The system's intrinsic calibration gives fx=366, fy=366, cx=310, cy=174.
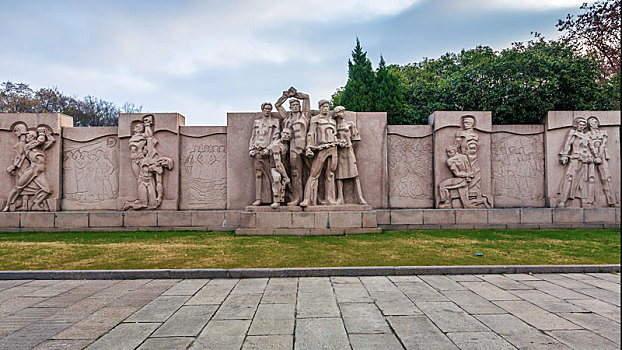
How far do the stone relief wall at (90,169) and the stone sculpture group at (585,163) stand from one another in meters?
14.8

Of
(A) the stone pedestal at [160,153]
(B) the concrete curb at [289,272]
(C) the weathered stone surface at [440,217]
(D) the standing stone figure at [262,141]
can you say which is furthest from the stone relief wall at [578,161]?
(A) the stone pedestal at [160,153]

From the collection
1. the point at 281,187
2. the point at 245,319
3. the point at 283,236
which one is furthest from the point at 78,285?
the point at 281,187

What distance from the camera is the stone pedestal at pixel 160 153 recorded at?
12.0 meters

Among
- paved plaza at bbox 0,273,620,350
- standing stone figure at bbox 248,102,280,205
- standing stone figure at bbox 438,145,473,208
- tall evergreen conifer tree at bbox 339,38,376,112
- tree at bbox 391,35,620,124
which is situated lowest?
paved plaza at bbox 0,273,620,350

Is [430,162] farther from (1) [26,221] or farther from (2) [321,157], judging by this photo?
(1) [26,221]

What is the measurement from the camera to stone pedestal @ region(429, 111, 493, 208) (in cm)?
1179

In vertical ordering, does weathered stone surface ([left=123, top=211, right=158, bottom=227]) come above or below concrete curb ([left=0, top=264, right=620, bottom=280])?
above

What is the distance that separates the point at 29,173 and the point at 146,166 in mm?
3691

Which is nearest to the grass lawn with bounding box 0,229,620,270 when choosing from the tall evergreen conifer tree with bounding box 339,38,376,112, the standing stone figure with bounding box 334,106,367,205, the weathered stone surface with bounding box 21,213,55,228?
the weathered stone surface with bounding box 21,213,55,228

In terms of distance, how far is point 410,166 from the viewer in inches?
482

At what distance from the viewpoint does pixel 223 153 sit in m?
12.2

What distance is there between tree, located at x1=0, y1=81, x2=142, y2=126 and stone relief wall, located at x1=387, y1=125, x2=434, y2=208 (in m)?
31.3

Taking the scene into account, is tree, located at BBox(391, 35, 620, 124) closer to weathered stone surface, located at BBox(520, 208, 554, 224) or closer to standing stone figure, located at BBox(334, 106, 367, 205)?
weathered stone surface, located at BBox(520, 208, 554, 224)

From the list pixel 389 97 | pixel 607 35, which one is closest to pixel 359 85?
pixel 389 97
